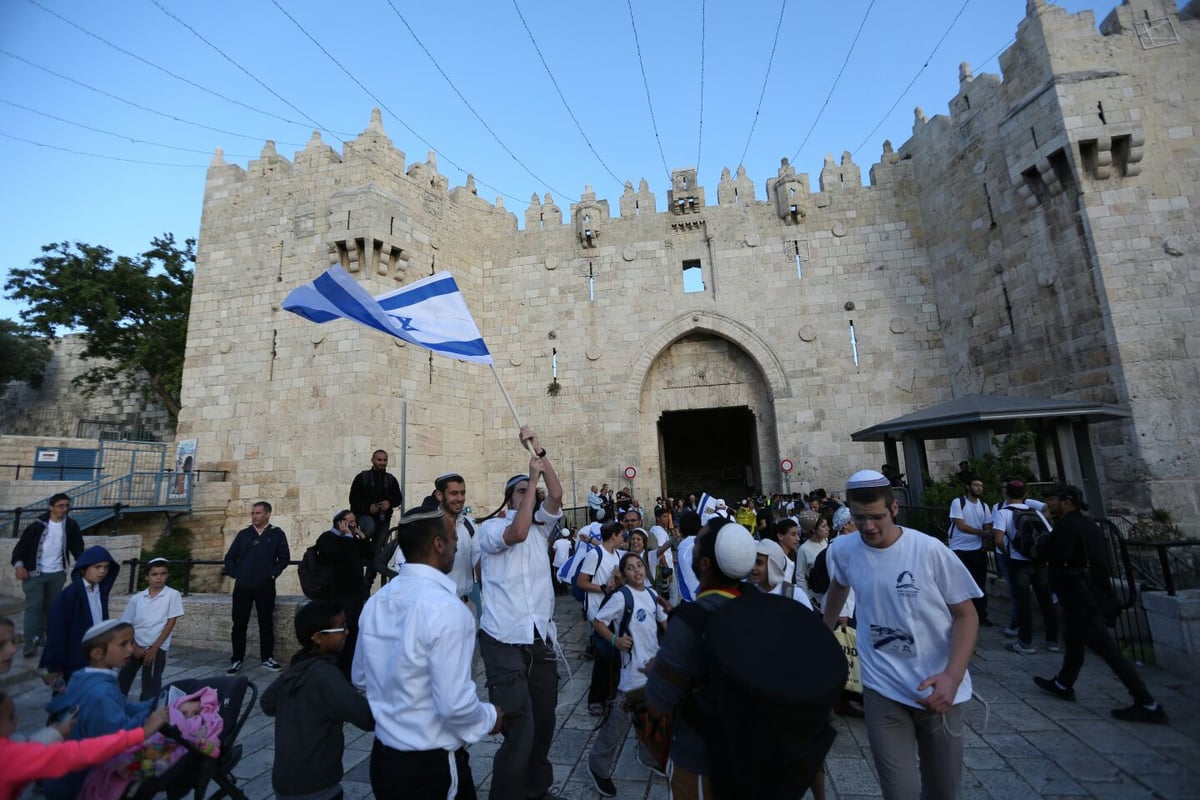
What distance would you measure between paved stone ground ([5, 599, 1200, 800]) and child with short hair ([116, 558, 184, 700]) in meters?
0.87

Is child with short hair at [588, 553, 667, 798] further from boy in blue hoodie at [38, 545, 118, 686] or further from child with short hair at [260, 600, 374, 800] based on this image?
boy in blue hoodie at [38, 545, 118, 686]

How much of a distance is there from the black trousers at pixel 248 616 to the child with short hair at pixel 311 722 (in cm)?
377

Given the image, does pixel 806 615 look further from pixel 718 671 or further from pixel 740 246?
pixel 740 246

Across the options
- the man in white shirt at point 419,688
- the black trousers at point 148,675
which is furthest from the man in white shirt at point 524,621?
the black trousers at point 148,675

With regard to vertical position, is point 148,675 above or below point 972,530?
below

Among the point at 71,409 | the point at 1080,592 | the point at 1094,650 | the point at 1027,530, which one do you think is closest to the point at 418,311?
the point at 1080,592

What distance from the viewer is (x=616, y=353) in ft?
47.5

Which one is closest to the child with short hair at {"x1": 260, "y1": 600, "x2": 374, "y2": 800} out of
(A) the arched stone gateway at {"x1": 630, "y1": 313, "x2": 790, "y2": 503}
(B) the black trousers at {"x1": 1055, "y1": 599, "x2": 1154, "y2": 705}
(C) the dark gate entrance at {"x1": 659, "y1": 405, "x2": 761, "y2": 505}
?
(B) the black trousers at {"x1": 1055, "y1": 599, "x2": 1154, "y2": 705}

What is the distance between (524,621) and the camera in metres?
2.74

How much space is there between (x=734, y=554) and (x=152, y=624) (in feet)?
14.9

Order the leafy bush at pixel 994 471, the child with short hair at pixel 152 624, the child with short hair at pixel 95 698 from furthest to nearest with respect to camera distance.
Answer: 1. the leafy bush at pixel 994 471
2. the child with short hair at pixel 152 624
3. the child with short hair at pixel 95 698

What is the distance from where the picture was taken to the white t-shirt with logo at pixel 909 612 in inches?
84.0

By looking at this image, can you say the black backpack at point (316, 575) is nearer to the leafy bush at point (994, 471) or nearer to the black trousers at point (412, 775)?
the black trousers at point (412, 775)

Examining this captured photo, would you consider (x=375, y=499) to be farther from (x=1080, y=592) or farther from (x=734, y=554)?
(x=1080, y=592)
